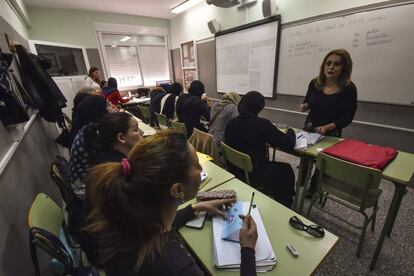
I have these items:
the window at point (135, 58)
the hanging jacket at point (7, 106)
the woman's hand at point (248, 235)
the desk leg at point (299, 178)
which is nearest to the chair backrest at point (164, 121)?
the hanging jacket at point (7, 106)

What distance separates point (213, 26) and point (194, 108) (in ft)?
7.92

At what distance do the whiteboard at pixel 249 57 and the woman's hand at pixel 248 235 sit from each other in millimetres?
3029

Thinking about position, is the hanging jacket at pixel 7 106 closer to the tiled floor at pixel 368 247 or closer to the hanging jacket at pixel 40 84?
the hanging jacket at pixel 40 84

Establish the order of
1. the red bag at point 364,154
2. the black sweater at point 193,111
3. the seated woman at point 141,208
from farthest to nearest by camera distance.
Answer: the black sweater at point 193,111 < the red bag at point 364,154 < the seated woman at point 141,208

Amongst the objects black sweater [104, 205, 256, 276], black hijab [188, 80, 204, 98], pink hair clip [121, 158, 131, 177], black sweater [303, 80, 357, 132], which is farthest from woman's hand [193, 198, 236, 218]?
black hijab [188, 80, 204, 98]

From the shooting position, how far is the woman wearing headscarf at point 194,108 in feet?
8.89

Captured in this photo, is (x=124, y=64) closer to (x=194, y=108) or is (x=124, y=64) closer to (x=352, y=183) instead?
(x=194, y=108)

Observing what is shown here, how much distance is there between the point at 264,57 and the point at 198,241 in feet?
10.9

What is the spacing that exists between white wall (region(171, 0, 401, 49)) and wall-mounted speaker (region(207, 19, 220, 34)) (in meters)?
0.09

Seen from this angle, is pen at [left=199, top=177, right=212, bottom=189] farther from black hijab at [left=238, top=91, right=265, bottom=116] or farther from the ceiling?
the ceiling

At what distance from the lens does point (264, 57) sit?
3.46 meters

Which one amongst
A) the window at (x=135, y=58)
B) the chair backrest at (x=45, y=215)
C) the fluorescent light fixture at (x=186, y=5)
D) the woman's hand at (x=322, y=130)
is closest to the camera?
the chair backrest at (x=45, y=215)

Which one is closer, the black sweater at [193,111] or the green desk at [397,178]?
the green desk at [397,178]

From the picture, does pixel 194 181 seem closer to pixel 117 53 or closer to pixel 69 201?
pixel 69 201
